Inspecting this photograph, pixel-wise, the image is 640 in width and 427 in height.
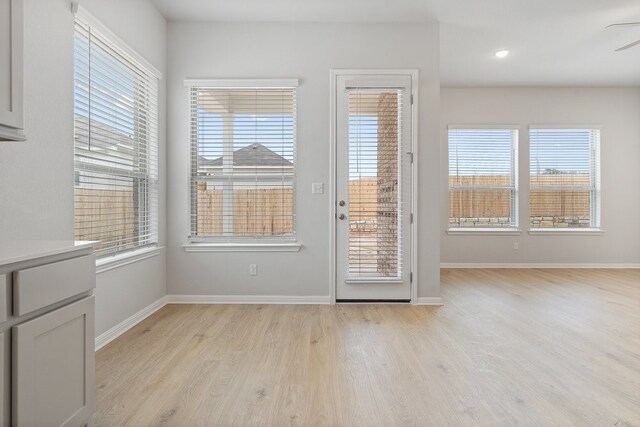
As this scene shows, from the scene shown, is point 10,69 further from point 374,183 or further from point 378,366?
point 374,183

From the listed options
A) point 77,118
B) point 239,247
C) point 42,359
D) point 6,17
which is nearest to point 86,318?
point 42,359

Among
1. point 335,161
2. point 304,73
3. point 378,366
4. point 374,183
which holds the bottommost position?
point 378,366

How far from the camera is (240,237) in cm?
391

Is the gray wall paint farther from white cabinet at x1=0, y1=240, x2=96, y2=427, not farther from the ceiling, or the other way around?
the ceiling

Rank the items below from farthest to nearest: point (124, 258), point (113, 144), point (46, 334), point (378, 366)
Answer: point (124, 258) < point (113, 144) < point (378, 366) < point (46, 334)

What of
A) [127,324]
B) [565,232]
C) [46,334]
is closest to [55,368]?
[46,334]

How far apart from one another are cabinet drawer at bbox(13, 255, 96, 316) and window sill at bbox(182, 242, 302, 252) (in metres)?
2.24

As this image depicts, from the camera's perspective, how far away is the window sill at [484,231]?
6.15m

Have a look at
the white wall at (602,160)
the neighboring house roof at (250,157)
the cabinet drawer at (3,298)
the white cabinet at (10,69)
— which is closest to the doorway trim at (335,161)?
the neighboring house roof at (250,157)

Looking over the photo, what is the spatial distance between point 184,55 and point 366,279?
291 centimetres

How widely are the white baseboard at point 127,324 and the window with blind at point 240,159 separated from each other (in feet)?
2.42

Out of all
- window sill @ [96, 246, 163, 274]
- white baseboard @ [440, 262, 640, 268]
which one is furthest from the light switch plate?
white baseboard @ [440, 262, 640, 268]

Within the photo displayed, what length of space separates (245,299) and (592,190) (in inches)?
228

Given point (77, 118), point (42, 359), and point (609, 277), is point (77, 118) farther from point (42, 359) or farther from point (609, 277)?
point (609, 277)
